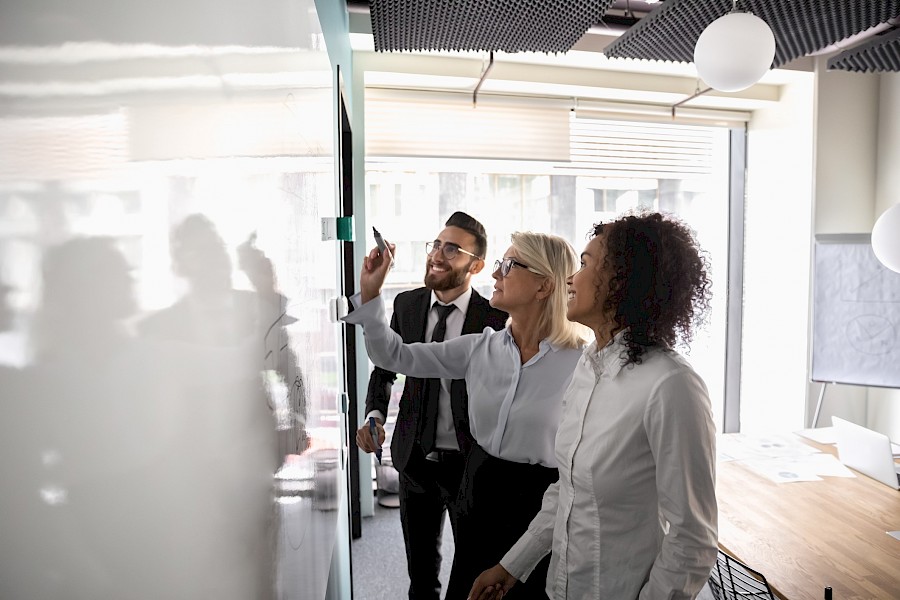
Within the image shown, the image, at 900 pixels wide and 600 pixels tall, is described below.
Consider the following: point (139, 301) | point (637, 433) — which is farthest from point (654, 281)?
point (139, 301)

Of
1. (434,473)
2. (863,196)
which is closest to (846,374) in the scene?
(863,196)

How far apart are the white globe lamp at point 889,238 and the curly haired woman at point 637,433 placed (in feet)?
7.18

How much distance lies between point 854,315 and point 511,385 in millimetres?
3123

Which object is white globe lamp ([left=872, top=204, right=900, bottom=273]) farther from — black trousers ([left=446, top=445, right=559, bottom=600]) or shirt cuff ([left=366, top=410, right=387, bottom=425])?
shirt cuff ([left=366, top=410, right=387, bottom=425])

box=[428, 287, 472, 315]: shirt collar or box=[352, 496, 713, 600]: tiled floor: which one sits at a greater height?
box=[428, 287, 472, 315]: shirt collar

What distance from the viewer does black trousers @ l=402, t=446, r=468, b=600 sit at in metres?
2.14

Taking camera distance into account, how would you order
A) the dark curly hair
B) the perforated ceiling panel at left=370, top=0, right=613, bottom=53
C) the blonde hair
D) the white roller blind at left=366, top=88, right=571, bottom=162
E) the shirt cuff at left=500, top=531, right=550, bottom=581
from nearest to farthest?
the dark curly hair, the shirt cuff at left=500, top=531, right=550, bottom=581, the blonde hair, the perforated ceiling panel at left=370, top=0, right=613, bottom=53, the white roller blind at left=366, top=88, right=571, bottom=162

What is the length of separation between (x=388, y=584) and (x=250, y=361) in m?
2.74

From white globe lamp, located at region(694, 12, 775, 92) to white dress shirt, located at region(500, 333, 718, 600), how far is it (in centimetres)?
118

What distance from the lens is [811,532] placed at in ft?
5.90

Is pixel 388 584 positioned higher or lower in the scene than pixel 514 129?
lower

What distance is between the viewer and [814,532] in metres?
1.80

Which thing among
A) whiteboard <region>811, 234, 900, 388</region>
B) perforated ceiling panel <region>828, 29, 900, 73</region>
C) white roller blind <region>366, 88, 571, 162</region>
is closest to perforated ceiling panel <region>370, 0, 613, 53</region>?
white roller blind <region>366, 88, 571, 162</region>

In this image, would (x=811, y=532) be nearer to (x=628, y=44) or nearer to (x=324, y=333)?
(x=324, y=333)
